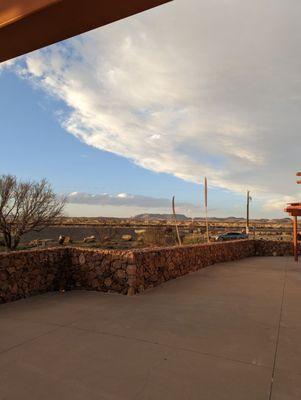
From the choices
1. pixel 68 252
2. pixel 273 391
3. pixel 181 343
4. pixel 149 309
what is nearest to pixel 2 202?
pixel 68 252

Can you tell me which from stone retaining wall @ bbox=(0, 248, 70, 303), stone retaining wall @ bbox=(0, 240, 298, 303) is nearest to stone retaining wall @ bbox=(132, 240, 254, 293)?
stone retaining wall @ bbox=(0, 240, 298, 303)

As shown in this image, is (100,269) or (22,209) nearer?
(100,269)

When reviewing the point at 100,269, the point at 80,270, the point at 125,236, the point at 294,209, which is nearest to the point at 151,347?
the point at 100,269

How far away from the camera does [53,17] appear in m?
2.74

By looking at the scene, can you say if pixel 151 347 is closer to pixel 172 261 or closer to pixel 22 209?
pixel 172 261

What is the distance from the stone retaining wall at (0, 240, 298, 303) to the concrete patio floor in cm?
39

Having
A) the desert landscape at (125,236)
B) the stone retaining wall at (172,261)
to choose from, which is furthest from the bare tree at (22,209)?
the stone retaining wall at (172,261)

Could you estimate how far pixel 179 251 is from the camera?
9.93 meters

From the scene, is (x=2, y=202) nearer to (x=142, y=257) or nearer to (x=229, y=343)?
(x=142, y=257)

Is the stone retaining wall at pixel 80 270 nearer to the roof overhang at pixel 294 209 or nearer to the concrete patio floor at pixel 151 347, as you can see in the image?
the concrete patio floor at pixel 151 347

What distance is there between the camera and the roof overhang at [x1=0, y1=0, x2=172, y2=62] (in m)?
2.58

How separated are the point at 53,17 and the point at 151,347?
374 centimetres

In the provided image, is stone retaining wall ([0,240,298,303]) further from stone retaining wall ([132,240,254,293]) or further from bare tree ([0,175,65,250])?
bare tree ([0,175,65,250])

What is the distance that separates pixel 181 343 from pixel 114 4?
3.85 m
